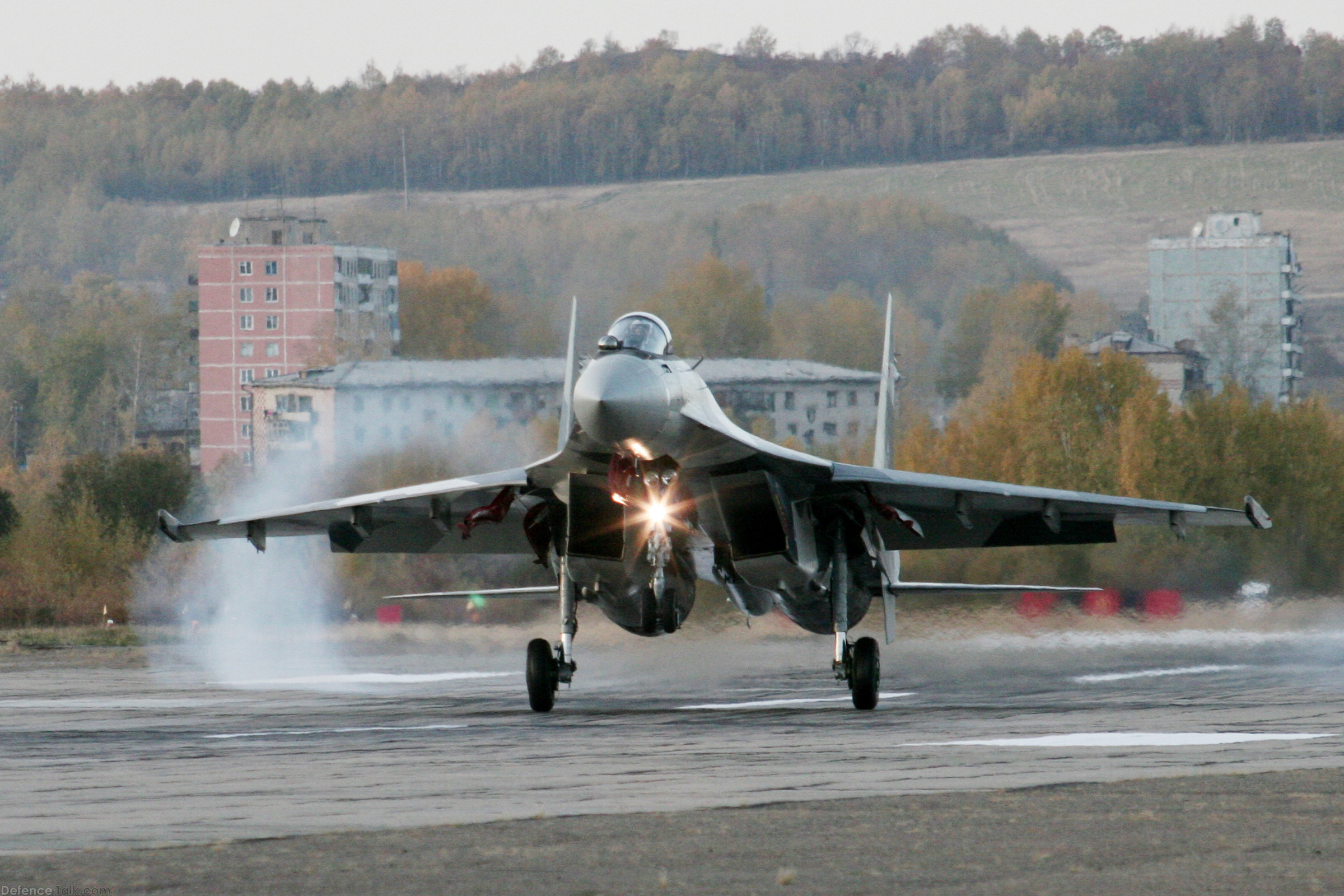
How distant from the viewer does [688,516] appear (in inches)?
737

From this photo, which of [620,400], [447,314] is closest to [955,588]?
[620,400]

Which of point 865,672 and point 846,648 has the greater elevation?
point 846,648

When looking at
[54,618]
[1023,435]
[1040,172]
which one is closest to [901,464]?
[1023,435]

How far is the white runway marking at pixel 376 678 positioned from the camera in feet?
94.2

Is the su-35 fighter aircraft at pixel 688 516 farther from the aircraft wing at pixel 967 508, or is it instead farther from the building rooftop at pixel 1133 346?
the building rooftop at pixel 1133 346

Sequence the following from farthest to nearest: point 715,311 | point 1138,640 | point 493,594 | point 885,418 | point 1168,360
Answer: point 1168,360 → point 715,311 → point 1138,640 → point 885,418 → point 493,594

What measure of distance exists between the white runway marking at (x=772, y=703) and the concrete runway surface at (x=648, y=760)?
11cm

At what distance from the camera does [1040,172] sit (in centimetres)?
17812

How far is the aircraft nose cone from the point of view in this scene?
16.6 m

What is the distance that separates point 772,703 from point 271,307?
110 m

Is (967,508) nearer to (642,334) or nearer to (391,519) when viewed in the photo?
(642,334)

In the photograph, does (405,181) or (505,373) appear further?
(405,181)

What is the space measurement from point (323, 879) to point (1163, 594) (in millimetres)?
26325

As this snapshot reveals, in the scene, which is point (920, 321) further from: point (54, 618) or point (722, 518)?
point (722, 518)
